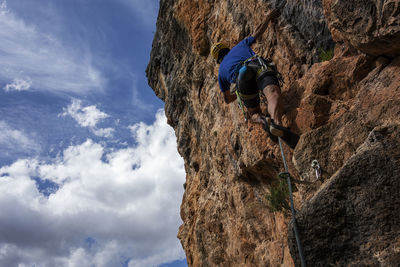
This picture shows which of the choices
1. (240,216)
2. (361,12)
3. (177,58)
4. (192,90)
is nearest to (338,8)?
(361,12)

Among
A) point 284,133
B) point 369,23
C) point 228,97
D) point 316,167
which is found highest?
point 228,97

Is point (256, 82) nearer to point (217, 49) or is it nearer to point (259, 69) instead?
point (259, 69)

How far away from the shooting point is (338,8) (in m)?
4.29

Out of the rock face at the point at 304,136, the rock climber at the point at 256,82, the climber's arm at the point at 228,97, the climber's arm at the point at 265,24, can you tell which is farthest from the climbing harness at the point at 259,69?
the climber's arm at the point at 265,24

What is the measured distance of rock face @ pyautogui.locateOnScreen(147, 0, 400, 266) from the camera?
319 cm

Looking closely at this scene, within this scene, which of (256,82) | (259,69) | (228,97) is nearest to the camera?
(259,69)

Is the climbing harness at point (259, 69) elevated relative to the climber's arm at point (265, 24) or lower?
lower

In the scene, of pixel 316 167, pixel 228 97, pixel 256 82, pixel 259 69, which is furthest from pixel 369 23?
pixel 228 97

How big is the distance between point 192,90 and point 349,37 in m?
7.54

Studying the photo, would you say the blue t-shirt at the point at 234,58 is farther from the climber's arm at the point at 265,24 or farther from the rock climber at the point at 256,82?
the climber's arm at the point at 265,24

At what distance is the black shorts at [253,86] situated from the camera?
18.2 feet

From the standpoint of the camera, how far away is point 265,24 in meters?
6.74

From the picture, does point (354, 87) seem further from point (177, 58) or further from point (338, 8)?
point (177, 58)

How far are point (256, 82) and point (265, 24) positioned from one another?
1663 millimetres
